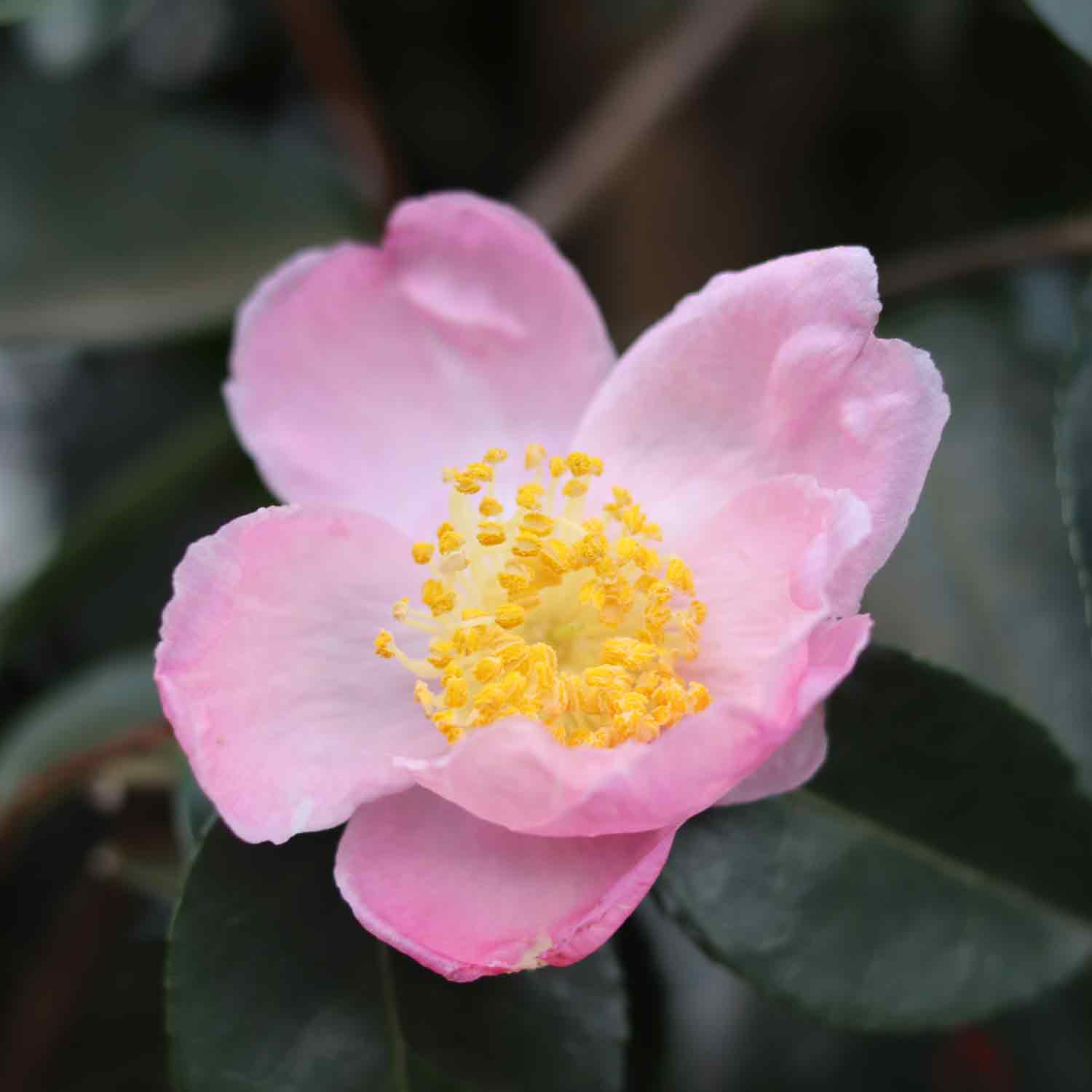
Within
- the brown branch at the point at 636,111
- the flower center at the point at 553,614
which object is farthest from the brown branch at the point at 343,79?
the flower center at the point at 553,614

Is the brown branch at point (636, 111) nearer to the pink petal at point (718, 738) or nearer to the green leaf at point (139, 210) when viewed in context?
the green leaf at point (139, 210)

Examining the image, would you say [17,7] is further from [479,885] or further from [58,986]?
[58,986]

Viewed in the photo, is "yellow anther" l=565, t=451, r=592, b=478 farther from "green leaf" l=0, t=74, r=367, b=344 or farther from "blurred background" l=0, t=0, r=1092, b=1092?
"green leaf" l=0, t=74, r=367, b=344

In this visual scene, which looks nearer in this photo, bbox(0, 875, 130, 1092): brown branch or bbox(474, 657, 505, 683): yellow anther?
bbox(474, 657, 505, 683): yellow anther

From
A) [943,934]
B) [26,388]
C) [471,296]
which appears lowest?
[26,388]

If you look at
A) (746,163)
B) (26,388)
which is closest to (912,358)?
(746,163)

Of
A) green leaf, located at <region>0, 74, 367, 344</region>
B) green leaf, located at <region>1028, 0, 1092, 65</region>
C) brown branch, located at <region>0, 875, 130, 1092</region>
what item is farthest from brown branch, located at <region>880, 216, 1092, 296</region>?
brown branch, located at <region>0, 875, 130, 1092</region>

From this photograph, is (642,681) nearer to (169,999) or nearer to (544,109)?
(169,999)
